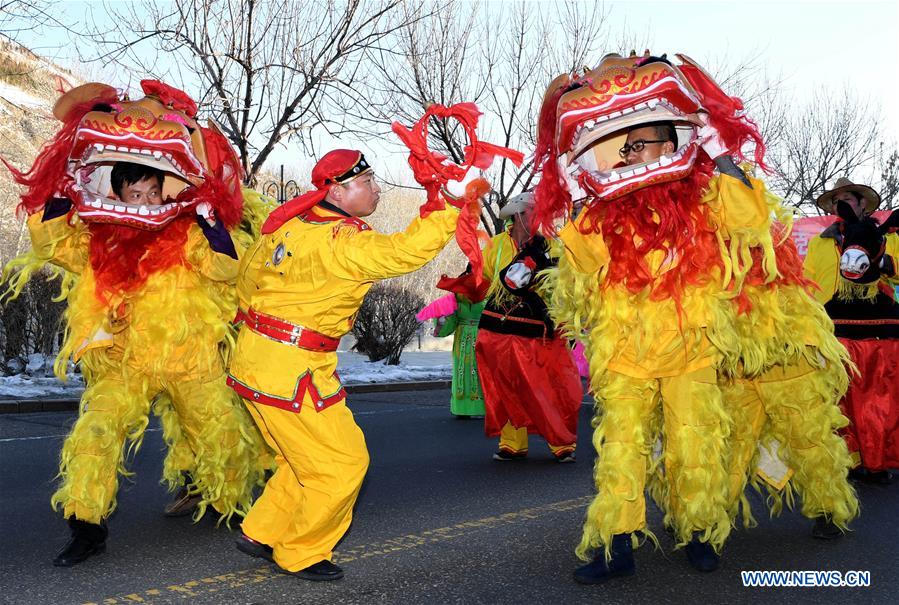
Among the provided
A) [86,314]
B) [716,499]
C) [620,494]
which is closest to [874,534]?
[716,499]

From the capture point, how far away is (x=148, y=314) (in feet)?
14.5

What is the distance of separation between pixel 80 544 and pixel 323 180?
1.89 metres

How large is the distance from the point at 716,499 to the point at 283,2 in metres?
10.5

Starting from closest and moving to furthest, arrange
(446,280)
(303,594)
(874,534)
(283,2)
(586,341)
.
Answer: (303,594)
(586,341)
(874,534)
(446,280)
(283,2)

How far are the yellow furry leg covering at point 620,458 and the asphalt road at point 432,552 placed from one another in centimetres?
25

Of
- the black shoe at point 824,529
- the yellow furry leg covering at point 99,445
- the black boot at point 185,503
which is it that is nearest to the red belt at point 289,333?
the yellow furry leg covering at point 99,445

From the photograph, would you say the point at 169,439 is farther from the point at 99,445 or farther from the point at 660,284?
the point at 660,284

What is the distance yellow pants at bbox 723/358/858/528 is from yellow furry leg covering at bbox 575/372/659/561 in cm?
66

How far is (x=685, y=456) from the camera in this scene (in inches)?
152

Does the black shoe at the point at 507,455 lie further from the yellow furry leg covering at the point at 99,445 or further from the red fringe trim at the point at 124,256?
the red fringe trim at the point at 124,256

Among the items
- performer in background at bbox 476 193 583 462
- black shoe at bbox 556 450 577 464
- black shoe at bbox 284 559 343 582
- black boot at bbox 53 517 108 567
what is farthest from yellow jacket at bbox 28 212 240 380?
black shoe at bbox 556 450 577 464

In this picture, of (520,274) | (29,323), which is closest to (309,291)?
(520,274)

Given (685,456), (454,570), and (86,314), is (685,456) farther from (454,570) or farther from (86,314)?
(86,314)

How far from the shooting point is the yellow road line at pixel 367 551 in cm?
361
